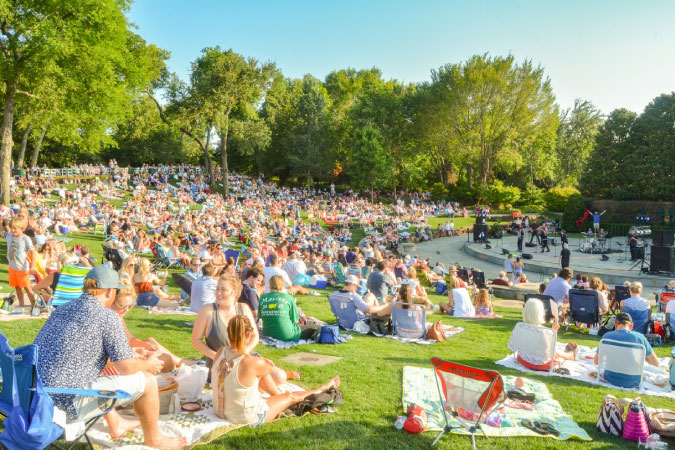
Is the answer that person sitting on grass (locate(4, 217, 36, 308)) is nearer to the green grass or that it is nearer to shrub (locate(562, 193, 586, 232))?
the green grass

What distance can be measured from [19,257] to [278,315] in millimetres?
4742

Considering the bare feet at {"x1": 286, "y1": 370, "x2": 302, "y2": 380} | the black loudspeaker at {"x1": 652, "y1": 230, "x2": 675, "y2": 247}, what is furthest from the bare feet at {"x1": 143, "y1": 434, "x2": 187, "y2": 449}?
the black loudspeaker at {"x1": 652, "y1": 230, "x2": 675, "y2": 247}

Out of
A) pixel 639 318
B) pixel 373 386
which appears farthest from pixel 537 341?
pixel 639 318

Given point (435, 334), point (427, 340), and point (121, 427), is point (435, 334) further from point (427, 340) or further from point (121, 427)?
point (121, 427)

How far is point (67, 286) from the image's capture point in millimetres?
7285

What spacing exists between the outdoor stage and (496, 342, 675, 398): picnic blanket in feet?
34.7

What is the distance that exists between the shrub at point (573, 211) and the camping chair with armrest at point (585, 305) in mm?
28656

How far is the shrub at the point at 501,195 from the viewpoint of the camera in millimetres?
43938

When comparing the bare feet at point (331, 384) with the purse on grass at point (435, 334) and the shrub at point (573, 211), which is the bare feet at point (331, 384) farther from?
the shrub at point (573, 211)

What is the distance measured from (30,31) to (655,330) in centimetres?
2153

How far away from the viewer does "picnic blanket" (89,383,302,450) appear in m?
3.76

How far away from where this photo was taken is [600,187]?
38188mm

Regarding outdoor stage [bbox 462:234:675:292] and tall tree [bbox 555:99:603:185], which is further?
tall tree [bbox 555:99:603:185]

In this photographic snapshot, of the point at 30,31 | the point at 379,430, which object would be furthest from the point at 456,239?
the point at 379,430
